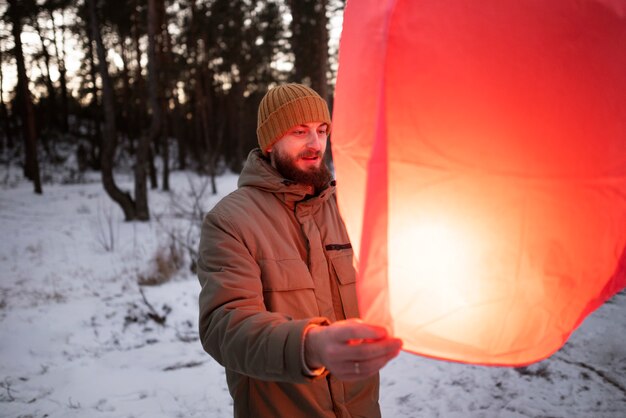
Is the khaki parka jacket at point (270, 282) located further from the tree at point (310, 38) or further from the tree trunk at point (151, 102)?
the tree at point (310, 38)

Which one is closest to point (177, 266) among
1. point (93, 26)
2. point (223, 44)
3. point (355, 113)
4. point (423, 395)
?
point (423, 395)

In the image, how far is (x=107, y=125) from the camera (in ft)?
35.4

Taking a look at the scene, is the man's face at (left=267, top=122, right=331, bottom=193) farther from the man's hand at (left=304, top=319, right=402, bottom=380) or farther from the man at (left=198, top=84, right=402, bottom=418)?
the man's hand at (left=304, top=319, right=402, bottom=380)

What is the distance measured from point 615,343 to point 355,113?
12.7 ft

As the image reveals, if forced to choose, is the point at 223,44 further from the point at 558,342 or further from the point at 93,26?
the point at 558,342

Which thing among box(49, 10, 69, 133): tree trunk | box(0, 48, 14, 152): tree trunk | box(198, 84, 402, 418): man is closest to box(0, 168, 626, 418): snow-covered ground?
box(198, 84, 402, 418): man

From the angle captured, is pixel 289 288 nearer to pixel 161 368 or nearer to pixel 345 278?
pixel 345 278

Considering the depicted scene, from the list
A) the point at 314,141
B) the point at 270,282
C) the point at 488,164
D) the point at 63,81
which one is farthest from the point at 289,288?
the point at 63,81

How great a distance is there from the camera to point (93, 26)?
1003 cm

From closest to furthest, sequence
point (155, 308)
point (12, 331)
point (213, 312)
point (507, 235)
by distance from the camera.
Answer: point (507, 235) → point (213, 312) → point (12, 331) → point (155, 308)

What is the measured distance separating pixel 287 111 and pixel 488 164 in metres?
1.01

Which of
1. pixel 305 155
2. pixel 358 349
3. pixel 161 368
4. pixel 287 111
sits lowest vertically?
→ pixel 161 368

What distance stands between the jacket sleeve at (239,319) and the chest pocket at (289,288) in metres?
0.05

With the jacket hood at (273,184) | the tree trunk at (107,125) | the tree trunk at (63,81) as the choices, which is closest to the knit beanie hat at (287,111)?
the jacket hood at (273,184)
